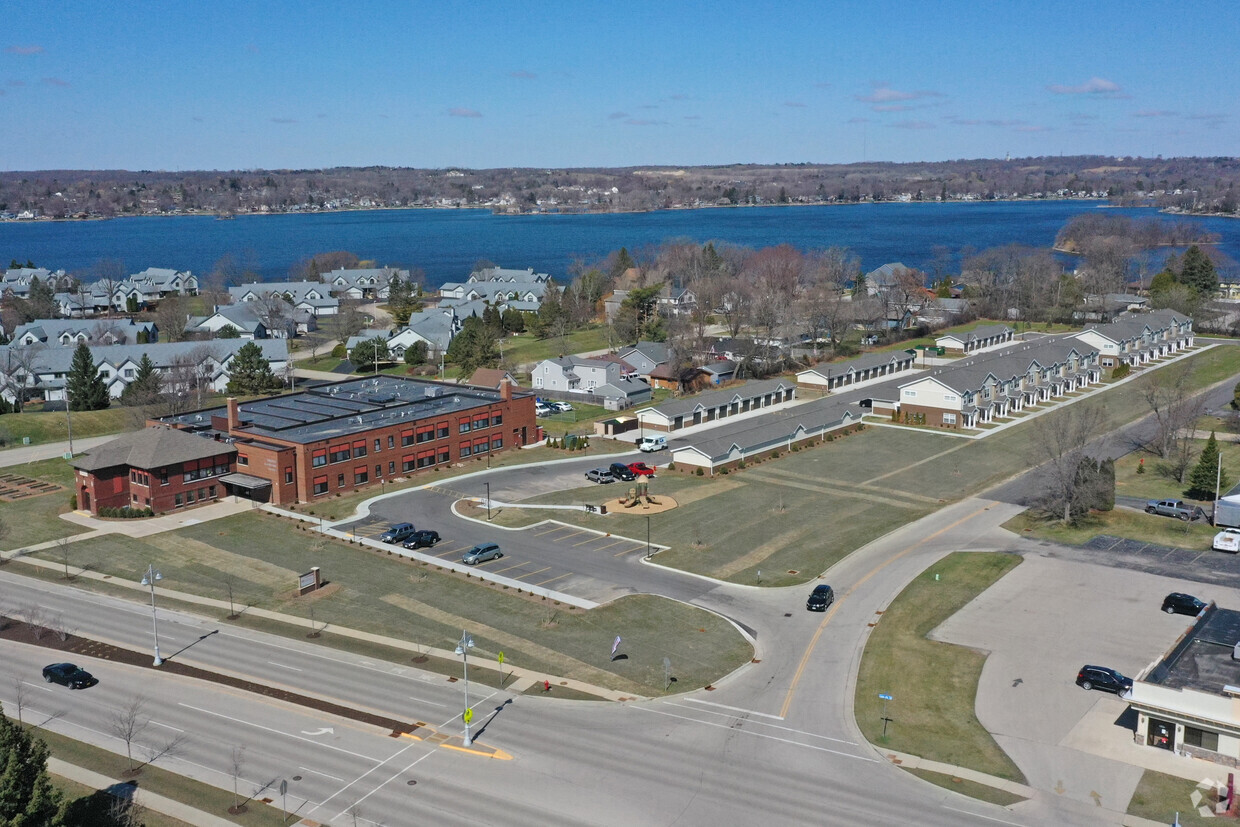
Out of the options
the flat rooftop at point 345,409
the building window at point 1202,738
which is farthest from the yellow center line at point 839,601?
the flat rooftop at point 345,409

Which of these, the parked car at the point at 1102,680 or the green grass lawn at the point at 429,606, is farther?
the green grass lawn at the point at 429,606

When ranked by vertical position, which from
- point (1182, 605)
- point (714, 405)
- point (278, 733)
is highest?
point (714, 405)

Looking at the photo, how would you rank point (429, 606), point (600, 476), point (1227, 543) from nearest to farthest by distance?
point (429, 606)
point (1227, 543)
point (600, 476)

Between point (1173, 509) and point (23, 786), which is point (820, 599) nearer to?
point (1173, 509)

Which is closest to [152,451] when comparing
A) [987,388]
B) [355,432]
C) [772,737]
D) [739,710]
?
[355,432]

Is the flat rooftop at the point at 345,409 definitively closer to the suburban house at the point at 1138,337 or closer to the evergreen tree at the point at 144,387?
the evergreen tree at the point at 144,387

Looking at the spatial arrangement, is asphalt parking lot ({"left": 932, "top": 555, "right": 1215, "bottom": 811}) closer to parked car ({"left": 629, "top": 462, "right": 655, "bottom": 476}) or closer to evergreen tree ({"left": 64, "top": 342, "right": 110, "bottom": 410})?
parked car ({"left": 629, "top": 462, "right": 655, "bottom": 476})

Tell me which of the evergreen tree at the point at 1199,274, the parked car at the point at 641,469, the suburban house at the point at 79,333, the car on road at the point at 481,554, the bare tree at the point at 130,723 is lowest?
the bare tree at the point at 130,723

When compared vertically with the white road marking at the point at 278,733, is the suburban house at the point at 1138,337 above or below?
above
